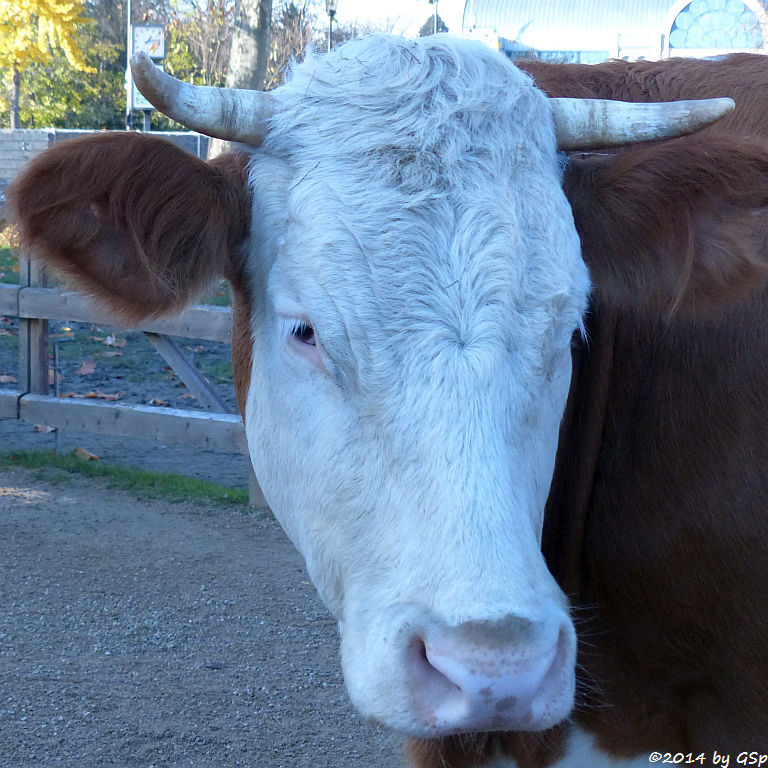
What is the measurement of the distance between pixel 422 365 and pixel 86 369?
24.1 feet

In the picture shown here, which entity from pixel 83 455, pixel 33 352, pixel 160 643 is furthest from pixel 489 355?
pixel 33 352

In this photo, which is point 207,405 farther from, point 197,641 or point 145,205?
point 145,205

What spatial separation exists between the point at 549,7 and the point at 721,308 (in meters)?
25.3

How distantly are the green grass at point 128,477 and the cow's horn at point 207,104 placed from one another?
14.0 ft

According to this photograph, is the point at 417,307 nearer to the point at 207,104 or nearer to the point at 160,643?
the point at 207,104

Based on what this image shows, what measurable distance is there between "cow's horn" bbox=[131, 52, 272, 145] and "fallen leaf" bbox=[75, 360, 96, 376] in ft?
22.4

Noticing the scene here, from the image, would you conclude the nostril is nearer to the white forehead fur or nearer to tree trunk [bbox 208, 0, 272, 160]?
the white forehead fur

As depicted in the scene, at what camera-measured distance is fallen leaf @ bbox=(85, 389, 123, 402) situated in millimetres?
7562

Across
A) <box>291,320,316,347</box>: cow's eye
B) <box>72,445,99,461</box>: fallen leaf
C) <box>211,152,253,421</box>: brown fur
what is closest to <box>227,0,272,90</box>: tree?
<box>72,445,99,461</box>: fallen leaf

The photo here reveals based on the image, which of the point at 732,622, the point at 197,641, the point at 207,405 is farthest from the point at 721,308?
the point at 207,405

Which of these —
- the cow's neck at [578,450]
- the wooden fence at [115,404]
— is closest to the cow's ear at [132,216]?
the cow's neck at [578,450]

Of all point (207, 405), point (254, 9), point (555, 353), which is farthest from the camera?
point (254, 9)

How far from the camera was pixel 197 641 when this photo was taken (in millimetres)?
4359

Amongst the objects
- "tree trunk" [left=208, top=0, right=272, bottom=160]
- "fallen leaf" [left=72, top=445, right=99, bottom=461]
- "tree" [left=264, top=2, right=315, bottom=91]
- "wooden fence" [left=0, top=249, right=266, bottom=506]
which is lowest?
"fallen leaf" [left=72, top=445, right=99, bottom=461]
